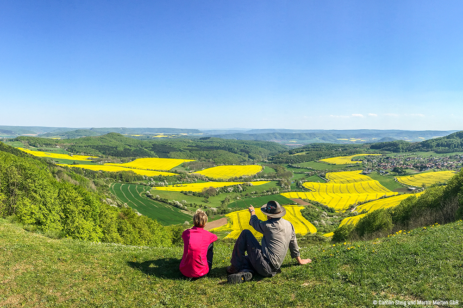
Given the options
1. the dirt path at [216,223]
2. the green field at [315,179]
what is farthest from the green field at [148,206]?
the green field at [315,179]

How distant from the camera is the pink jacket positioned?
802 cm

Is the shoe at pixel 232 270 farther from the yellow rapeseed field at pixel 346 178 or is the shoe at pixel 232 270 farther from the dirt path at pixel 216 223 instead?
the yellow rapeseed field at pixel 346 178

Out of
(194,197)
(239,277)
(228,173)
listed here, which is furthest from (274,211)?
(228,173)

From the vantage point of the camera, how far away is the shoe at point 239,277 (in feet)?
25.6

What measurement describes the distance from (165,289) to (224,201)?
9967 centimetres

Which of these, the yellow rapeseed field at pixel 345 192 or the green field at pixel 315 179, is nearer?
the yellow rapeseed field at pixel 345 192

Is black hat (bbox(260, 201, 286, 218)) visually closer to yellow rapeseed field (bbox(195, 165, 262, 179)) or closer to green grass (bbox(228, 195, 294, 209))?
green grass (bbox(228, 195, 294, 209))

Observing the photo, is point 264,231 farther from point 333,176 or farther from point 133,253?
point 333,176

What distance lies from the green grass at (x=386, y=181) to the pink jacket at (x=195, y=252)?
144 metres

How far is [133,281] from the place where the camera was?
841cm

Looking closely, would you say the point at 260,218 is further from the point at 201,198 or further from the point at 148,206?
the point at 148,206

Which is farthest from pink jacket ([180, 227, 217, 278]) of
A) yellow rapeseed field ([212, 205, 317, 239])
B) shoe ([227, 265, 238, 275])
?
yellow rapeseed field ([212, 205, 317, 239])

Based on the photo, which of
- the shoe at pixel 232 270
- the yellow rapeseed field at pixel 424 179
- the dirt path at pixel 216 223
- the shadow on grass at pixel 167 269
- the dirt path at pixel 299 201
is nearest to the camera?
the shoe at pixel 232 270

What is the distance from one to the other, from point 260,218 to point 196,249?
73.2 metres
